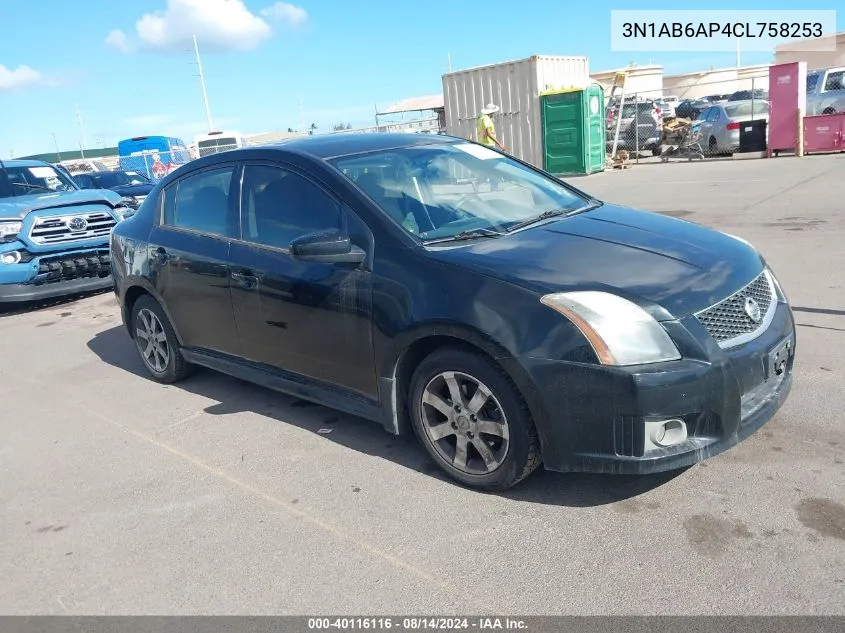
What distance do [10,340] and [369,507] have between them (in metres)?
5.87

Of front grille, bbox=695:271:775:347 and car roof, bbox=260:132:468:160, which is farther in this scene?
car roof, bbox=260:132:468:160

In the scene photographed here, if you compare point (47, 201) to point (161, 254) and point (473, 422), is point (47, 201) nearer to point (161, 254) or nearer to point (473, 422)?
point (161, 254)

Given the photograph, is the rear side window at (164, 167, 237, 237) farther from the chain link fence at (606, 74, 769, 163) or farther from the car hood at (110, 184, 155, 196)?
the chain link fence at (606, 74, 769, 163)

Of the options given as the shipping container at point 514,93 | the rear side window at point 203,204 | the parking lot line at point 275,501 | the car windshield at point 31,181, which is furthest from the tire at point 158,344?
the shipping container at point 514,93

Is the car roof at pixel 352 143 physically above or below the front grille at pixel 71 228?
above

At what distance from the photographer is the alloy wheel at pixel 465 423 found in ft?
10.9

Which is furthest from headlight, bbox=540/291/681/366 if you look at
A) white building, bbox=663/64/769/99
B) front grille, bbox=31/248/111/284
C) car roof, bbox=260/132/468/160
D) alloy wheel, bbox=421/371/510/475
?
white building, bbox=663/64/769/99

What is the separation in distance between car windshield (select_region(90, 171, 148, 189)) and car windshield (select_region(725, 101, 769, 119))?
50.6 ft

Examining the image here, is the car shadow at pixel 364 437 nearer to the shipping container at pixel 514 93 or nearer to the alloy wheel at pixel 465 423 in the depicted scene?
the alloy wheel at pixel 465 423

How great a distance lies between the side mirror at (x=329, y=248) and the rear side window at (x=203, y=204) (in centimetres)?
98

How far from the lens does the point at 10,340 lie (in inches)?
302

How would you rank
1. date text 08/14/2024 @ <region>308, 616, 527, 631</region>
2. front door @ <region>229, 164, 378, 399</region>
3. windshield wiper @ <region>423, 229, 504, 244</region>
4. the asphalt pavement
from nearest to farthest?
date text 08/14/2024 @ <region>308, 616, 527, 631</region> < the asphalt pavement < windshield wiper @ <region>423, 229, 504, 244</region> < front door @ <region>229, 164, 378, 399</region>

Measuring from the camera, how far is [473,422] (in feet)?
11.1

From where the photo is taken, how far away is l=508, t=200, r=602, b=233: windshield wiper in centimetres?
395
